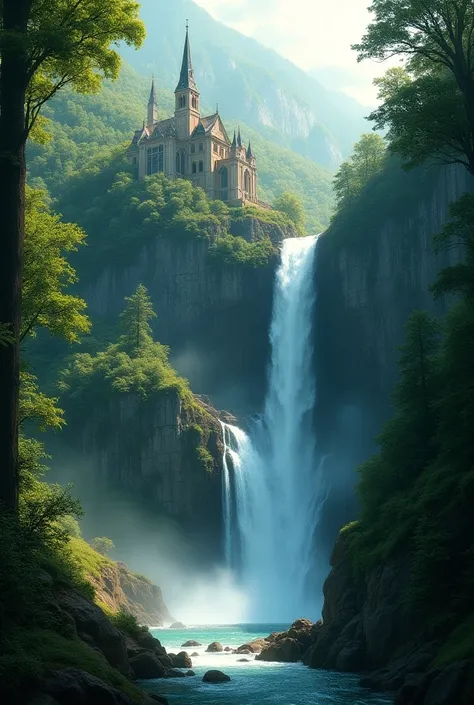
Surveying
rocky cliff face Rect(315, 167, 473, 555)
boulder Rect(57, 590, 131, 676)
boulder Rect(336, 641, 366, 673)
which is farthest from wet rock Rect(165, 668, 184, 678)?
rocky cliff face Rect(315, 167, 473, 555)

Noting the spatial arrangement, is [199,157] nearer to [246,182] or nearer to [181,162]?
[181,162]

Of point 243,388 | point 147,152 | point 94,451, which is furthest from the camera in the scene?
point 147,152

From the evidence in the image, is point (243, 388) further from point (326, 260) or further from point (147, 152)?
point (147, 152)

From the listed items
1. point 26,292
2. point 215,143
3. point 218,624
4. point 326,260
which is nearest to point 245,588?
point 218,624

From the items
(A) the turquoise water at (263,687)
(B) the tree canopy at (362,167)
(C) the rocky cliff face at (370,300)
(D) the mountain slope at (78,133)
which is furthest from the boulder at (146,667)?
(D) the mountain slope at (78,133)

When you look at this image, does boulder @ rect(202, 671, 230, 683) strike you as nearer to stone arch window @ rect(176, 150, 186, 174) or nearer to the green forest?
the green forest

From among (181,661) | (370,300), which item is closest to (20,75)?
(181,661)
